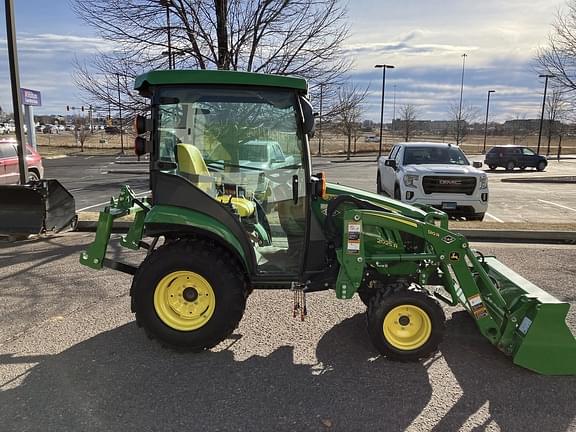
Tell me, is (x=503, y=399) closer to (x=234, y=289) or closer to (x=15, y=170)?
(x=234, y=289)

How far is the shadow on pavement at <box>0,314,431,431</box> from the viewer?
3.06m

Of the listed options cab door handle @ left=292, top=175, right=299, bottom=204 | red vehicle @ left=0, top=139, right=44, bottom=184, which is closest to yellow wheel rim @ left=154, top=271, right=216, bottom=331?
cab door handle @ left=292, top=175, right=299, bottom=204

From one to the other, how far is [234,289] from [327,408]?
1200mm

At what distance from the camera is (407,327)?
12.7ft

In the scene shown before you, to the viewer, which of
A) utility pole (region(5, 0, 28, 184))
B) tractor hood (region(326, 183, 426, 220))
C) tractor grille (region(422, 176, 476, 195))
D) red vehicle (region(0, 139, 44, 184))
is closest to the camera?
tractor hood (region(326, 183, 426, 220))

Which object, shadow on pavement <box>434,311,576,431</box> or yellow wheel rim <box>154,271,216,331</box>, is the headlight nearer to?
shadow on pavement <box>434,311,576,431</box>

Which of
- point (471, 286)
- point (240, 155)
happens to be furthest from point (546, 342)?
point (240, 155)

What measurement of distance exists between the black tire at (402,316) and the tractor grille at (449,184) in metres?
6.67

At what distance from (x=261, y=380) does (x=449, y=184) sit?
7.62 m

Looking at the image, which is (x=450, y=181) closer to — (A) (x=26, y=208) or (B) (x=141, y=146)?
(B) (x=141, y=146)

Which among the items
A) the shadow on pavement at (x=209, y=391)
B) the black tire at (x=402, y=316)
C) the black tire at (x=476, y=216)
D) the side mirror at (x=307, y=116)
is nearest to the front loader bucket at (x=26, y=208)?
the shadow on pavement at (x=209, y=391)

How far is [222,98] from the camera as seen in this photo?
3.98 m

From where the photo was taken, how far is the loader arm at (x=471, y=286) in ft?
11.7

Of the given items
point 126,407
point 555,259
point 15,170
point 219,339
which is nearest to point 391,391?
point 219,339
